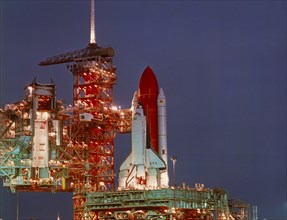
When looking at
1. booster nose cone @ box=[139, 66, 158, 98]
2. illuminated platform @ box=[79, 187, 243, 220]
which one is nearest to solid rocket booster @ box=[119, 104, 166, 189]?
illuminated platform @ box=[79, 187, 243, 220]

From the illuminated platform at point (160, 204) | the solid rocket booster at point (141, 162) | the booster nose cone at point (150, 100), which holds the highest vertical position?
the booster nose cone at point (150, 100)

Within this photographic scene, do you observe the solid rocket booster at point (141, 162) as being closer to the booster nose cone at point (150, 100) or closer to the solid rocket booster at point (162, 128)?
the booster nose cone at point (150, 100)

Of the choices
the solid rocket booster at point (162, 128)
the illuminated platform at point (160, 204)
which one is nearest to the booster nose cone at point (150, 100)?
the solid rocket booster at point (162, 128)

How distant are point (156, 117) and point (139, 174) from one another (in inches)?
474

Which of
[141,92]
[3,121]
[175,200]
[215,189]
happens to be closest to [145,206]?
[175,200]

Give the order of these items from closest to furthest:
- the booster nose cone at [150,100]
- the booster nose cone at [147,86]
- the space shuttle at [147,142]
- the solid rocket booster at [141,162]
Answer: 1. the solid rocket booster at [141,162]
2. the space shuttle at [147,142]
3. the booster nose cone at [150,100]
4. the booster nose cone at [147,86]

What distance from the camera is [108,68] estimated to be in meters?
124

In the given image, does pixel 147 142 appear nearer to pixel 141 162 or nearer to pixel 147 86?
pixel 141 162

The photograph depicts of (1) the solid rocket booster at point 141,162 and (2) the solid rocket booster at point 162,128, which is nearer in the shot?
(1) the solid rocket booster at point 141,162

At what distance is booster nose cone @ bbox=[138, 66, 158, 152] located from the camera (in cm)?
11062

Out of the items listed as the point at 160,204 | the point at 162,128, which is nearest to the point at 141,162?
the point at 160,204

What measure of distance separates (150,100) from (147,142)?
8819 mm

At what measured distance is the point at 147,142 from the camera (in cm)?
10688

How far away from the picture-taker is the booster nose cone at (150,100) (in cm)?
11062
